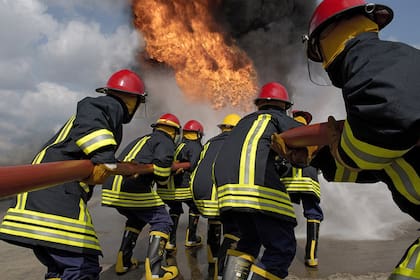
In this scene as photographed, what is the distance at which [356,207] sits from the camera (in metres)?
7.31

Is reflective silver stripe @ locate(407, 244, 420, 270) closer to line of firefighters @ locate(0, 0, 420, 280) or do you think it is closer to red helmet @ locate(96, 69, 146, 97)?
line of firefighters @ locate(0, 0, 420, 280)

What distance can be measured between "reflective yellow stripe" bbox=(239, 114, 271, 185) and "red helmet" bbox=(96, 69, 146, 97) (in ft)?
3.50

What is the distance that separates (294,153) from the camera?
7.26 feet

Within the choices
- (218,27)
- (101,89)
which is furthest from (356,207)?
(218,27)

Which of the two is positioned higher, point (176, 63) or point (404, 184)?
point (176, 63)

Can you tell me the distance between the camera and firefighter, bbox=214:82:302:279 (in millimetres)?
2598

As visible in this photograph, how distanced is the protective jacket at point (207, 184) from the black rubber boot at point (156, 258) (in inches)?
26.2

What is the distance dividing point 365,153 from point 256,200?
1381mm

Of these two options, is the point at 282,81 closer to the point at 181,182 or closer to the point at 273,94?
the point at 181,182

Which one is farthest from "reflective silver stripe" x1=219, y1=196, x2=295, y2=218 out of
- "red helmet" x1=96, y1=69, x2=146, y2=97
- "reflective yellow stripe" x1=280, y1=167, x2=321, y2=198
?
"reflective yellow stripe" x1=280, y1=167, x2=321, y2=198

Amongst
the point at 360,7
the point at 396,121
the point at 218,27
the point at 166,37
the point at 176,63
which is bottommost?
the point at 396,121

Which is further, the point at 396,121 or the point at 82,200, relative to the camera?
the point at 82,200

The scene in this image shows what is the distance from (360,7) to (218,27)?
49.8ft

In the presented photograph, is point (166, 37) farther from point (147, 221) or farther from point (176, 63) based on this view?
point (147, 221)
